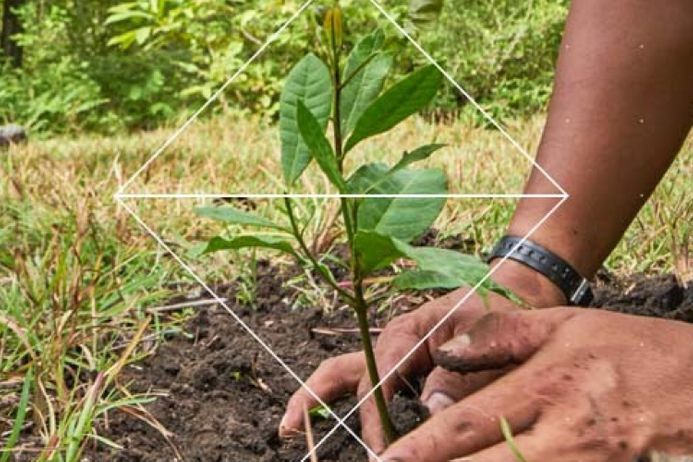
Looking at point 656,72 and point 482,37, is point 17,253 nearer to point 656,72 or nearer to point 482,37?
point 656,72

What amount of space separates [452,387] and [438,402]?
0.09 feet

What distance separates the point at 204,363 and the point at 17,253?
48 centimetres

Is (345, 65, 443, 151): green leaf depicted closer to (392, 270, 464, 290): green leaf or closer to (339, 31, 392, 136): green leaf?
(339, 31, 392, 136): green leaf

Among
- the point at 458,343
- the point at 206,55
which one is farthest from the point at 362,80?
the point at 206,55

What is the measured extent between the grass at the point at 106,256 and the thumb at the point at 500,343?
34 centimetres

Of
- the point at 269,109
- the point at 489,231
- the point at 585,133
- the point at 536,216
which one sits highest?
the point at 585,133

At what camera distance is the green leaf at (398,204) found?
4.34ft

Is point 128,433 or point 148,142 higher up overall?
point 128,433

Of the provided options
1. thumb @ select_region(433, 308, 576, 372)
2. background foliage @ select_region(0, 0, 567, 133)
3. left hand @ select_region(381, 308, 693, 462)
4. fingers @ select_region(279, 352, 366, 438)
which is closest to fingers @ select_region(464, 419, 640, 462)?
left hand @ select_region(381, 308, 693, 462)

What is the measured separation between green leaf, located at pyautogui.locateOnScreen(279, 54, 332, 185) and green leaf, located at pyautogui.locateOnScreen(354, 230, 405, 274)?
115mm

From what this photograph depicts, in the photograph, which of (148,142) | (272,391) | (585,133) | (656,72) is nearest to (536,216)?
(585,133)

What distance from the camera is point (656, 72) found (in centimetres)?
168

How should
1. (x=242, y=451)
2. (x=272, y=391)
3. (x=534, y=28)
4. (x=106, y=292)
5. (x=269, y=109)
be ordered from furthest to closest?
1. (x=269, y=109)
2. (x=534, y=28)
3. (x=106, y=292)
4. (x=272, y=391)
5. (x=242, y=451)

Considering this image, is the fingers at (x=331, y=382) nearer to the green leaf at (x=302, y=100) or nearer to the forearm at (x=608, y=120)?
the forearm at (x=608, y=120)
